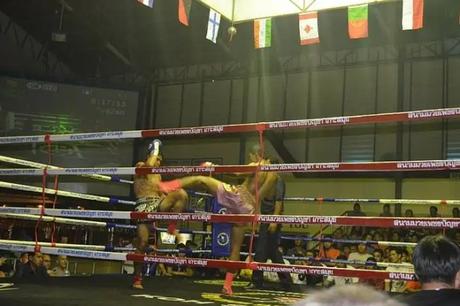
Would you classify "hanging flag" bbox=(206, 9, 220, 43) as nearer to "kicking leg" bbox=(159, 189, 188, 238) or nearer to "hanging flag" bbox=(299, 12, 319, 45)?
"hanging flag" bbox=(299, 12, 319, 45)

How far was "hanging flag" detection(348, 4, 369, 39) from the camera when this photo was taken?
5500 millimetres

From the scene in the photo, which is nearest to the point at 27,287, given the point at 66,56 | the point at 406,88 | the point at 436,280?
the point at 436,280

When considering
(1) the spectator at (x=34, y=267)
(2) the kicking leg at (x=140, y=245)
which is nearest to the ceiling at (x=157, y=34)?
(1) the spectator at (x=34, y=267)

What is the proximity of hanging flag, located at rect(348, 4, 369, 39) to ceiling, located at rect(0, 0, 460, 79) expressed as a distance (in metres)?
5.83

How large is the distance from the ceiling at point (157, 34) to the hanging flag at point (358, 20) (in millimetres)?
5833

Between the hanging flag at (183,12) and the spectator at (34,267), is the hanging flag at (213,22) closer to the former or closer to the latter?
the hanging flag at (183,12)

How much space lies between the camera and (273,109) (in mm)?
14133

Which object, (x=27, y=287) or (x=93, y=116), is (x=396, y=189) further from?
(x=27, y=287)

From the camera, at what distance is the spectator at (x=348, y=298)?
2.76ft

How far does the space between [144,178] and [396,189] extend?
8712 mm

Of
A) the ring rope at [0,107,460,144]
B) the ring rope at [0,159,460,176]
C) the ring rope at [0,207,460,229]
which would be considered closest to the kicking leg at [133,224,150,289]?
the ring rope at [0,207,460,229]

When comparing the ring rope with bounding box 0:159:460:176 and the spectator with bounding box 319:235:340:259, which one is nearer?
the ring rope with bounding box 0:159:460:176

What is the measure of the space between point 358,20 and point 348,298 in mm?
5048

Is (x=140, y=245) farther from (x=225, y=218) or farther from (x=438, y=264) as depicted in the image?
(x=438, y=264)
